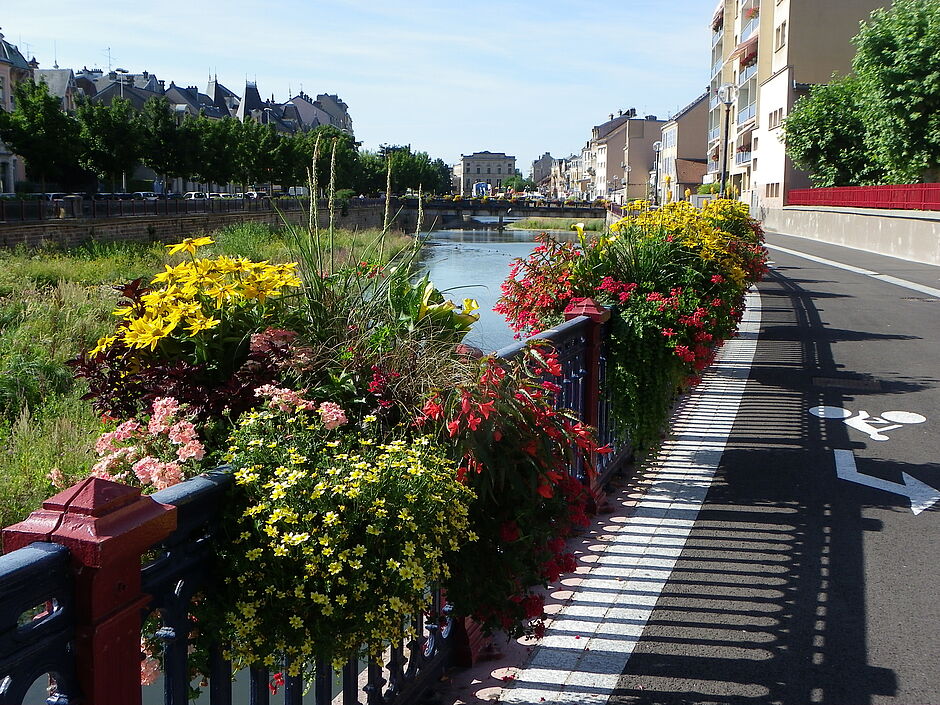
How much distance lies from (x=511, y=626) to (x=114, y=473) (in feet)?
4.68

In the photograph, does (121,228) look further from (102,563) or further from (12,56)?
(102,563)

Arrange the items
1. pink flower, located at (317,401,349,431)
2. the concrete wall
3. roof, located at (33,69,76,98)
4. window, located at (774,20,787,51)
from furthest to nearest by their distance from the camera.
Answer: roof, located at (33,69,76,98) < window, located at (774,20,787,51) < the concrete wall < pink flower, located at (317,401,349,431)

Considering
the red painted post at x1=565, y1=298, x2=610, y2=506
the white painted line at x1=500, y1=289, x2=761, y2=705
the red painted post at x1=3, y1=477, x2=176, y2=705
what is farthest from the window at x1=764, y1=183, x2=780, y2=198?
the red painted post at x1=3, y1=477, x2=176, y2=705

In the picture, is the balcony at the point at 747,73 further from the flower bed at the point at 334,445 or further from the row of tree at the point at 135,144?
the flower bed at the point at 334,445

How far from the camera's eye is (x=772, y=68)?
55.0 metres

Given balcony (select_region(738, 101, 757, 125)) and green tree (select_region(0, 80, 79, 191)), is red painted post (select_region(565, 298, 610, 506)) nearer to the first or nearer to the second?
green tree (select_region(0, 80, 79, 191))

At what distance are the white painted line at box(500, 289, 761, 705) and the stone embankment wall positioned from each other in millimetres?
18421

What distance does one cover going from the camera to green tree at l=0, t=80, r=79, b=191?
46406mm

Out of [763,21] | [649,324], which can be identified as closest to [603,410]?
[649,324]

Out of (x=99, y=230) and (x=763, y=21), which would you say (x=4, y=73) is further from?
(x=763, y=21)

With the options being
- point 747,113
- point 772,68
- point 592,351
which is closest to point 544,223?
point 747,113

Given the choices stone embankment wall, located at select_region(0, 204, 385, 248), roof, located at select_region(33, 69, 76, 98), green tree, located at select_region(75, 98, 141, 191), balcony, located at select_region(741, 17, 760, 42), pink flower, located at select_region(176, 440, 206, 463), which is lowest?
pink flower, located at select_region(176, 440, 206, 463)

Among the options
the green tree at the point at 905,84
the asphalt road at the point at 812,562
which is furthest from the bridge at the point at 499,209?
the asphalt road at the point at 812,562

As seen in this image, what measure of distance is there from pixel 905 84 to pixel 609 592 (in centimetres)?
3261
